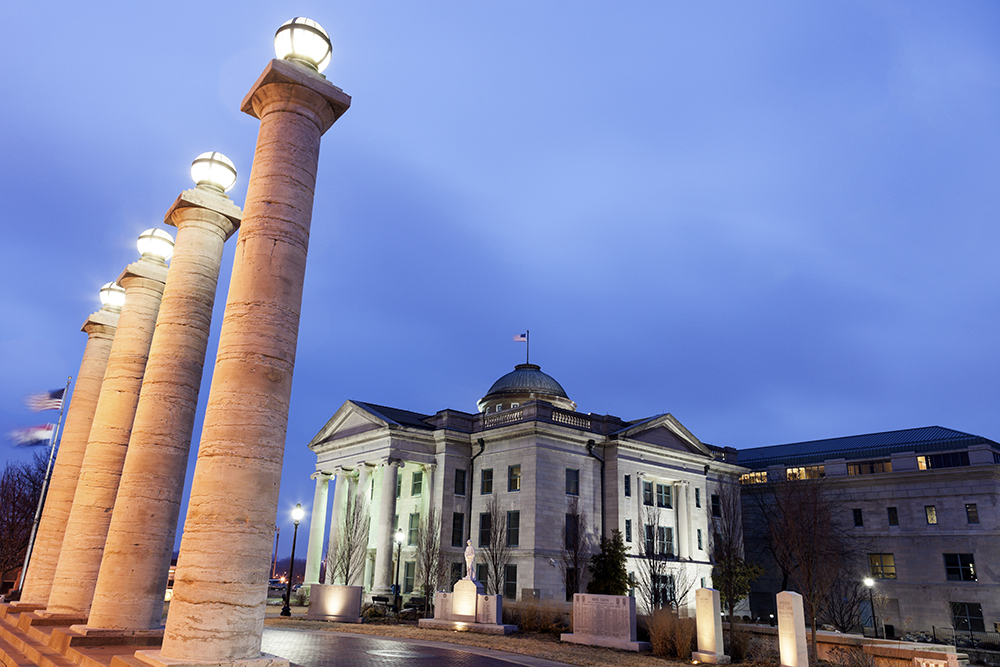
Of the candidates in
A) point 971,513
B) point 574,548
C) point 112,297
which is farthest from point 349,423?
point 971,513

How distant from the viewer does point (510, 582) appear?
43.4 meters

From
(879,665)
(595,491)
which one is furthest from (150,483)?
(595,491)

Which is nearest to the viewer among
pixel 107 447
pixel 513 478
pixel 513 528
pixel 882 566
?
pixel 107 447

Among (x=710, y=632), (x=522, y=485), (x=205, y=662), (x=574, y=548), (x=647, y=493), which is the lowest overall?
(x=710, y=632)

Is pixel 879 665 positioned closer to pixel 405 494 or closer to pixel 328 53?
pixel 328 53

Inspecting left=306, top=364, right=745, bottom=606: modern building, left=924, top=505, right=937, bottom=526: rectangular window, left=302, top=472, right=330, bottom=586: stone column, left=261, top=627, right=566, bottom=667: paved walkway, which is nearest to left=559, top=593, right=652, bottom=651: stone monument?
left=261, top=627, right=566, bottom=667: paved walkway

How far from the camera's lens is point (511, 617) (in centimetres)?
3191

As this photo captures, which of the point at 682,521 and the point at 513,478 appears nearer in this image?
the point at 513,478

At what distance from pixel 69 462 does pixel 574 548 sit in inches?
1156

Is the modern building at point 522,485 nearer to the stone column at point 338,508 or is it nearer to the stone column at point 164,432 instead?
the stone column at point 338,508

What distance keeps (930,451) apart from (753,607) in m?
19.0

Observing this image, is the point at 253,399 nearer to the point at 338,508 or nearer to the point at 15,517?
the point at 338,508

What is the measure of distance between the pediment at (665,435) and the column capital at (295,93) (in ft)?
128

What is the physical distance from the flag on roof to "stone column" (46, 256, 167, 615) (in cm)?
1486
